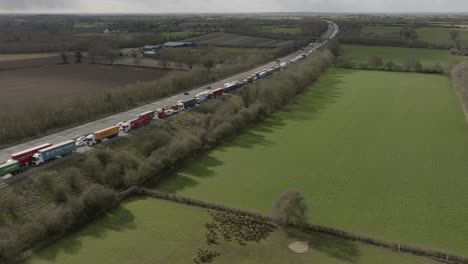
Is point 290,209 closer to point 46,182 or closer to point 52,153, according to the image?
point 46,182

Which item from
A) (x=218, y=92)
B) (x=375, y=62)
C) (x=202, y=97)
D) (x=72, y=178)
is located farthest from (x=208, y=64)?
(x=72, y=178)

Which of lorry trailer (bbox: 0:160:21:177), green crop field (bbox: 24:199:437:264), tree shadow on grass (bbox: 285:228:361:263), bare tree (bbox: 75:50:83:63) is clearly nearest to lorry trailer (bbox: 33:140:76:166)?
lorry trailer (bbox: 0:160:21:177)

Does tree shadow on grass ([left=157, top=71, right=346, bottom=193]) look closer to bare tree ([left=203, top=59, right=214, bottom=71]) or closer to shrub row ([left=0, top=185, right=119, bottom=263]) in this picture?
shrub row ([left=0, top=185, right=119, bottom=263])

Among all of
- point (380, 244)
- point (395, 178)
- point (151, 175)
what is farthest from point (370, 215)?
point (151, 175)

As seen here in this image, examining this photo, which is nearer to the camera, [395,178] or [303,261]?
[303,261]

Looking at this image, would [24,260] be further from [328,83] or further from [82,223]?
[328,83]
